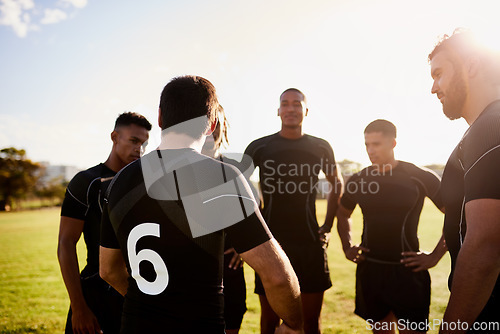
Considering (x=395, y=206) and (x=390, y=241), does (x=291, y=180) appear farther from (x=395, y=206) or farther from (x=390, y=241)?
(x=390, y=241)

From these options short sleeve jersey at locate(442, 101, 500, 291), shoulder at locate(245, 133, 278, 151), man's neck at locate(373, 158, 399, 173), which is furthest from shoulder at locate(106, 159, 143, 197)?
man's neck at locate(373, 158, 399, 173)

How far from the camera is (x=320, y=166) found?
15.5 feet

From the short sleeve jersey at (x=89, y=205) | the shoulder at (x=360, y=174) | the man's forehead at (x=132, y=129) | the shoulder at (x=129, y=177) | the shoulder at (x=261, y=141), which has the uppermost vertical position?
the shoulder at (x=261, y=141)

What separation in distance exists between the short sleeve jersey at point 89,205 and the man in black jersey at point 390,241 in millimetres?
3132

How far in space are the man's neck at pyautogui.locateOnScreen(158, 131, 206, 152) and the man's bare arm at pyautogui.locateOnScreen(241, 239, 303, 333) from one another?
655 mm

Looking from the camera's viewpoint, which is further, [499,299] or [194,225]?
[499,299]

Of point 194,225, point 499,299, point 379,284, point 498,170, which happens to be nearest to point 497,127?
point 498,170

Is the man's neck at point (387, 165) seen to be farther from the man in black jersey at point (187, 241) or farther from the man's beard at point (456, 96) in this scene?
the man in black jersey at point (187, 241)

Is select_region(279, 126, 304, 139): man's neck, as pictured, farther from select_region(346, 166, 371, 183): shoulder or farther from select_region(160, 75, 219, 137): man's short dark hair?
select_region(160, 75, 219, 137): man's short dark hair

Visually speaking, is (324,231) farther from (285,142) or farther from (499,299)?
(499,299)

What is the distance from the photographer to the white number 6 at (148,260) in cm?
162

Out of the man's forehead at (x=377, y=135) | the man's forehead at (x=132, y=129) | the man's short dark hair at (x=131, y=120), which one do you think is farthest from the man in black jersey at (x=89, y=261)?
the man's forehead at (x=377, y=135)

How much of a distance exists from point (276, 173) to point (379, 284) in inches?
77.4

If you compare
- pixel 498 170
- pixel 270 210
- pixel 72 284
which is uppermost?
pixel 498 170
